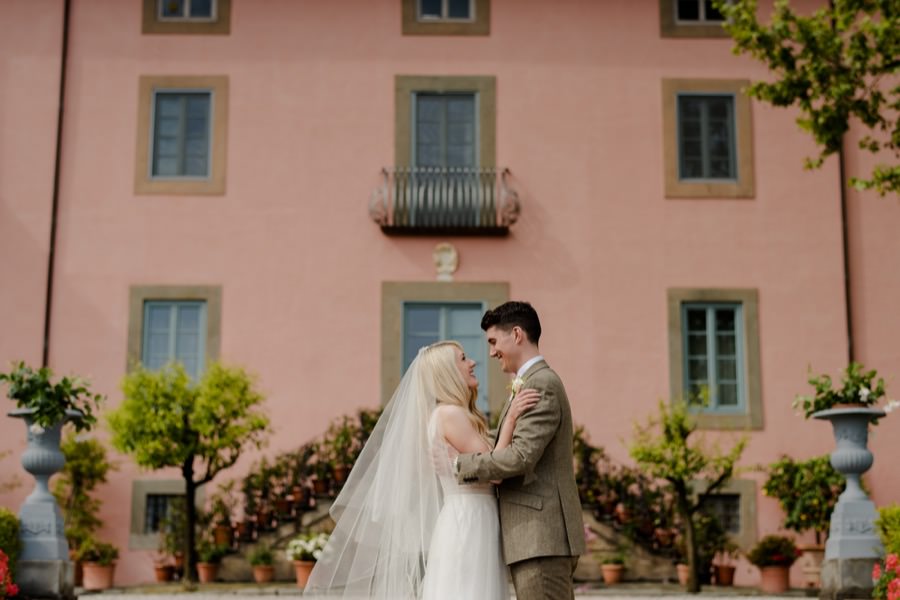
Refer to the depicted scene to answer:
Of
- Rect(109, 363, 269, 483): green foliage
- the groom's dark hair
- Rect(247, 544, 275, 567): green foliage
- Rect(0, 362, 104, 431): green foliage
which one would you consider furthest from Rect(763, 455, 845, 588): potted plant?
the groom's dark hair

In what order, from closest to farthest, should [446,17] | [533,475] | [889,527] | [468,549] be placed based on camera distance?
[533,475], [468,549], [889,527], [446,17]

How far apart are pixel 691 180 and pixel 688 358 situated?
237 cm

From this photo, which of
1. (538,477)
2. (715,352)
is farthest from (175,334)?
(538,477)

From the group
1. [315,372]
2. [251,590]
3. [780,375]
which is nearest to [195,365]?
[315,372]

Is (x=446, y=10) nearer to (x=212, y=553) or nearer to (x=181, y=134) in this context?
(x=181, y=134)

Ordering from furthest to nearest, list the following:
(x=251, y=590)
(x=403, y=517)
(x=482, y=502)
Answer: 1. (x=251, y=590)
2. (x=403, y=517)
3. (x=482, y=502)

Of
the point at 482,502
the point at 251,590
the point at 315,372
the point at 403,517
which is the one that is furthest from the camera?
the point at 315,372

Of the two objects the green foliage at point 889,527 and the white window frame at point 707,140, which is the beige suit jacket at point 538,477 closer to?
the green foliage at point 889,527

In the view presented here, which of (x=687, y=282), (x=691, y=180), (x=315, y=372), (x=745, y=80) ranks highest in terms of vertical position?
(x=745, y=80)

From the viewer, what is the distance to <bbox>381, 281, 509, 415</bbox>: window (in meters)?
16.5

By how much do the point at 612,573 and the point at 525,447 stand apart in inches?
357

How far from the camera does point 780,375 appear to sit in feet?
54.6

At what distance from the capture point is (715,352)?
1677cm

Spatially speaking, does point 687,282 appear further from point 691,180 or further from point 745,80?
point 745,80
